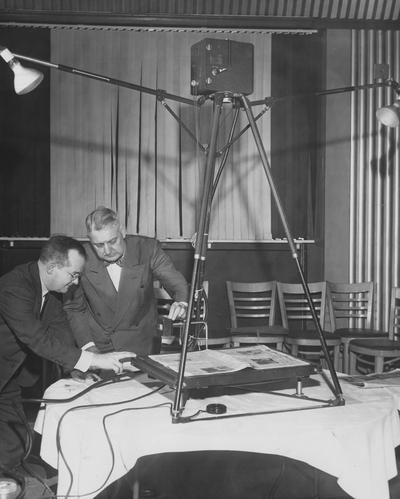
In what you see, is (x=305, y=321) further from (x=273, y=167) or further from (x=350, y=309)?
(x=273, y=167)

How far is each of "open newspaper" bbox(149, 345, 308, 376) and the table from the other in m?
0.15

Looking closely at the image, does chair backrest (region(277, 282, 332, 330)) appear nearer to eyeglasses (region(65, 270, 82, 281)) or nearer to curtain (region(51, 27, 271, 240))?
curtain (region(51, 27, 271, 240))

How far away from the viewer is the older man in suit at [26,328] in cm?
296

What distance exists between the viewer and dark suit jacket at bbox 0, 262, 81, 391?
9.62ft

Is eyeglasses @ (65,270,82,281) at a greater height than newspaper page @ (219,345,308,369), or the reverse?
eyeglasses @ (65,270,82,281)

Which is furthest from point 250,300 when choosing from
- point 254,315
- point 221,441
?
point 221,441

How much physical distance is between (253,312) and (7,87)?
339 cm

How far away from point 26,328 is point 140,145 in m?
4.25

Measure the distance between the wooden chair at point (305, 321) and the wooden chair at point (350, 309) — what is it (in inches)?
3.6

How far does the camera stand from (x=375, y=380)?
2.81 metres

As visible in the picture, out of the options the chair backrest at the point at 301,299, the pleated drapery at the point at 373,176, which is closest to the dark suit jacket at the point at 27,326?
the chair backrest at the point at 301,299

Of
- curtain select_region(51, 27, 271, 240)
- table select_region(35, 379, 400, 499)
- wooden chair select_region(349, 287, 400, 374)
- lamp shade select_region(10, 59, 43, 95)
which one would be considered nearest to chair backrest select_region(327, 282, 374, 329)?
wooden chair select_region(349, 287, 400, 374)

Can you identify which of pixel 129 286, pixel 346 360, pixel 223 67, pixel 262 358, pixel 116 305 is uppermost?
pixel 223 67

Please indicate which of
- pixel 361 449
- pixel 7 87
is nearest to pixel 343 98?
pixel 7 87
